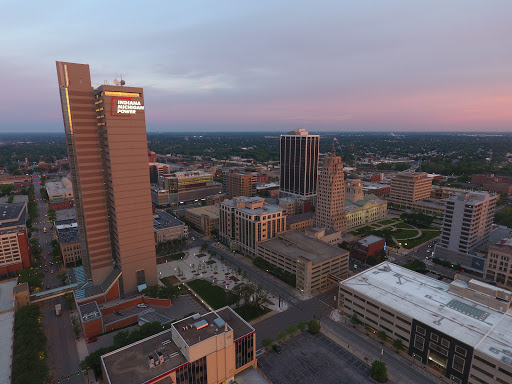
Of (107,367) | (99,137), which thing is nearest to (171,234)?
(99,137)

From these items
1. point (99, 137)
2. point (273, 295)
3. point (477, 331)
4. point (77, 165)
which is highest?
point (99, 137)

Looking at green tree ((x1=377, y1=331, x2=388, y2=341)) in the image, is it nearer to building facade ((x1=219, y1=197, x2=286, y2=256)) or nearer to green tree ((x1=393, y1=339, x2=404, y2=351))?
green tree ((x1=393, y1=339, x2=404, y2=351))

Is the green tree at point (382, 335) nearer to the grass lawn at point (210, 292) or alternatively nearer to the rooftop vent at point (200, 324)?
the grass lawn at point (210, 292)

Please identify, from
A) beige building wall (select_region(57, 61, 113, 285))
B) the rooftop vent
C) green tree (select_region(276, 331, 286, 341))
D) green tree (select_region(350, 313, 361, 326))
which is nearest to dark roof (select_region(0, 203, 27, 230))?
beige building wall (select_region(57, 61, 113, 285))

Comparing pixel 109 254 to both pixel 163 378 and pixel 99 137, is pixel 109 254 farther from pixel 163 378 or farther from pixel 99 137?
pixel 163 378

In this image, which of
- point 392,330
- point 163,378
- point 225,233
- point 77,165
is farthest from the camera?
point 225,233

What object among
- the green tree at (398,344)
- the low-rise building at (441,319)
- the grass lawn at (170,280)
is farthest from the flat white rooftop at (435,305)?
the grass lawn at (170,280)

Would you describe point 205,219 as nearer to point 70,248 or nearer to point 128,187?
point 70,248
